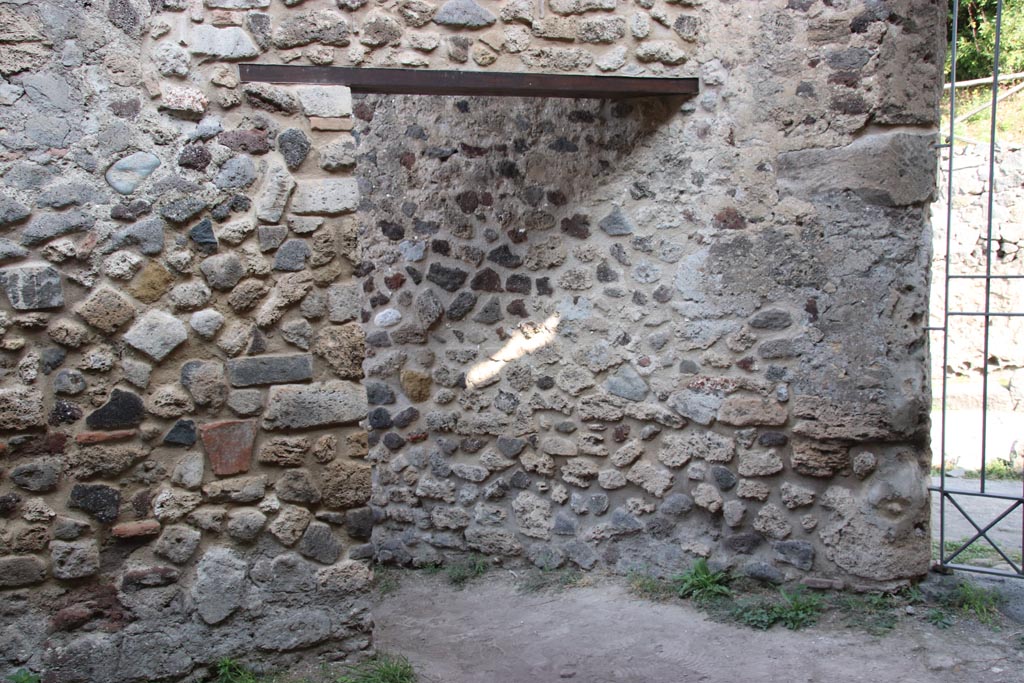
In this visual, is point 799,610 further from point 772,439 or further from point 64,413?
point 64,413

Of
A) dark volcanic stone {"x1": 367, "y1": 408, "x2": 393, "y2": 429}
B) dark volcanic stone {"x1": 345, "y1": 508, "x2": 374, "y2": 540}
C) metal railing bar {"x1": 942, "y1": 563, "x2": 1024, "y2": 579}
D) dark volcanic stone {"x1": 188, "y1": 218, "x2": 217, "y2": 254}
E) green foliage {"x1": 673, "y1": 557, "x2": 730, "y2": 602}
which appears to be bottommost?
green foliage {"x1": 673, "y1": 557, "x2": 730, "y2": 602}

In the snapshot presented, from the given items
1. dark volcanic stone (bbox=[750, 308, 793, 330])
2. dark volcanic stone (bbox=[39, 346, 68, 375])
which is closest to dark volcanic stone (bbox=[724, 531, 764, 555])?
dark volcanic stone (bbox=[750, 308, 793, 330])

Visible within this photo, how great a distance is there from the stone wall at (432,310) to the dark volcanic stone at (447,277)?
0.06 feet

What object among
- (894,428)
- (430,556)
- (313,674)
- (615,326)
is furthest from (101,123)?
(894,428)

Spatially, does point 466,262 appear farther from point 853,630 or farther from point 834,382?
point 853,630

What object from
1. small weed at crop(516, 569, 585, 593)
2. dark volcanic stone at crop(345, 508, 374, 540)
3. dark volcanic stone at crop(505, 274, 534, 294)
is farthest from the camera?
dark volcanic stone at crop(505, 274, 534, 294)

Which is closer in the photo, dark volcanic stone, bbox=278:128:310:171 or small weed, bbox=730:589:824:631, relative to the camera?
dark volcanic stone, bbox=278:128:310:171

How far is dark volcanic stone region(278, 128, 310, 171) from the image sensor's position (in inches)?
129

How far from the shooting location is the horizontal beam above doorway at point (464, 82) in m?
3.28

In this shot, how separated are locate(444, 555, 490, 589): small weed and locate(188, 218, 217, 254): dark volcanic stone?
236cm

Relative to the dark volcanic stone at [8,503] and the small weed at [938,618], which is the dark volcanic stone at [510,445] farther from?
the dark volcanic stone at [8,503]

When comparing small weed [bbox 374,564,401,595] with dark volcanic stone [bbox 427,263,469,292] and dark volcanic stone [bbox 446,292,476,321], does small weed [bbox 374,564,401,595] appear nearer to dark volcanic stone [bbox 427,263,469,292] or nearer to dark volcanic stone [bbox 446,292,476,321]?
dark volcanic stone [bbox 446,292,476,321]

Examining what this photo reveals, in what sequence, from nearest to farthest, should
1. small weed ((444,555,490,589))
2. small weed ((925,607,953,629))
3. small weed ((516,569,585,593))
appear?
small weed ((925,607,953,629)) < small weed ((516,569,585,593)) < small weed ((444,555,490,589))

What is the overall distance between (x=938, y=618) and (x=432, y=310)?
282 cm
